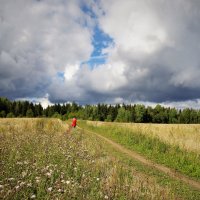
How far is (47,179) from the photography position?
7305 mm

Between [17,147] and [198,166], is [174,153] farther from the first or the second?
[17,147]

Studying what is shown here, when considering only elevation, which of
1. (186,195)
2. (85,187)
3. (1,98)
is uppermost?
(1,98)

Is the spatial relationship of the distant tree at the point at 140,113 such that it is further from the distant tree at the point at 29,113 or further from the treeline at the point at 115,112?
the distant tree at the point at 29,113

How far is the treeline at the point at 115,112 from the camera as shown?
132m

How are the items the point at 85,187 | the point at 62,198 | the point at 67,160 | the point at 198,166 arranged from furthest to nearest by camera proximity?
the point at 198,166 < the point at 67,160 < the point at 85,187 < the point at 62,198

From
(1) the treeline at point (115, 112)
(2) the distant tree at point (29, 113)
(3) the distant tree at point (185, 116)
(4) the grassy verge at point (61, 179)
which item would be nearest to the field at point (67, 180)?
(4) the grassy verge at point (61, 179)

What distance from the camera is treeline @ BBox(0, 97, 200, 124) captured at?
5202 inches

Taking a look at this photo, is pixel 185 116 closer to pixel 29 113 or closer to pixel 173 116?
pixel 173 116

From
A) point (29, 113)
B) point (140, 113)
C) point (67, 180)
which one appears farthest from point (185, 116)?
point (67, 180)

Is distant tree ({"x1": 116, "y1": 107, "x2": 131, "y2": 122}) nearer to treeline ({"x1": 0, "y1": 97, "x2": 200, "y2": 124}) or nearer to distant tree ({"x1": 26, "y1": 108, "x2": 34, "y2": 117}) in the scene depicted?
treeline ({"x1": 0, "y1": 97, "x2": 200, "y2": 124})

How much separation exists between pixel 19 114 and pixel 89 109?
36742mm

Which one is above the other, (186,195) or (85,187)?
(85,187)

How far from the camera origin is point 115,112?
464 ft

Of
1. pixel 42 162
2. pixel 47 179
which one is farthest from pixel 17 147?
pixel 47 179
